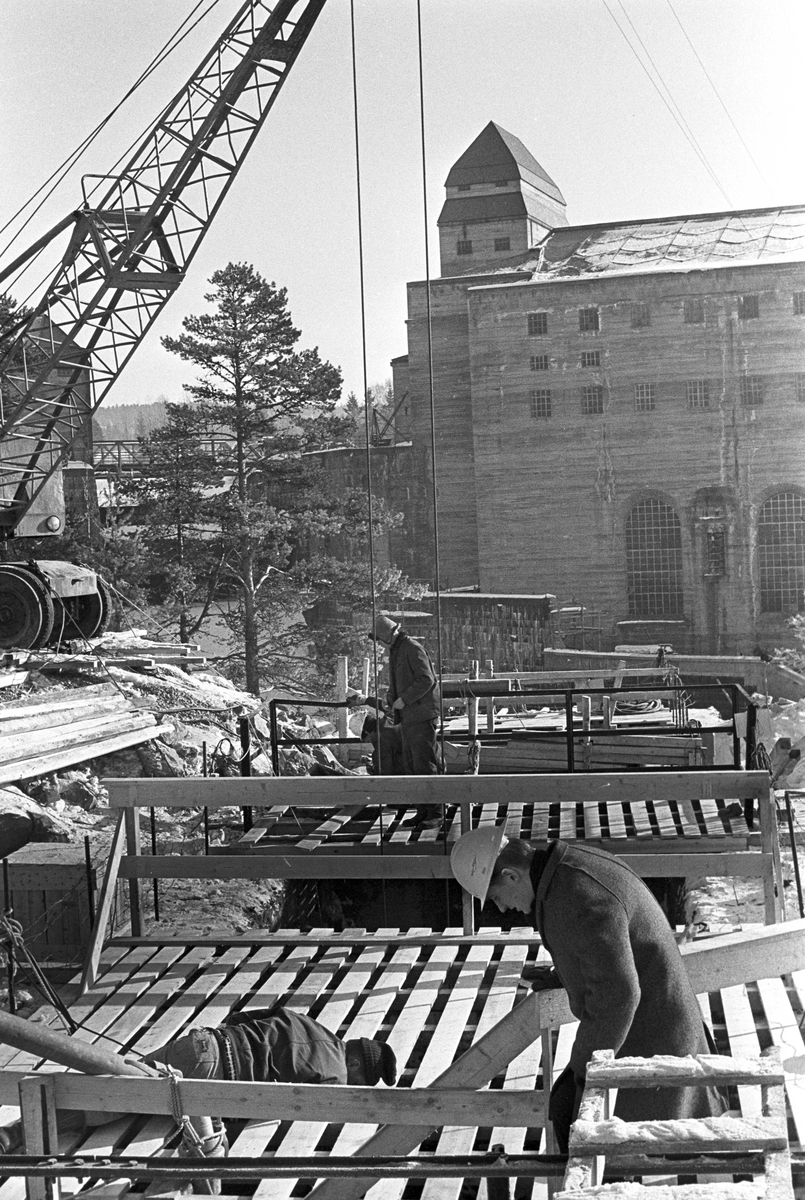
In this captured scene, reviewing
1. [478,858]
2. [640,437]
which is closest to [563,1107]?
[478,858]

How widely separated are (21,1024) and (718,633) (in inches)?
1745

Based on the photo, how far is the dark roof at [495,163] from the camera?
5359 cm

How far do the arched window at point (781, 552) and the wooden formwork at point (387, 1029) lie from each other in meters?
41.6

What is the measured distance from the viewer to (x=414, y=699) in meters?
7.78

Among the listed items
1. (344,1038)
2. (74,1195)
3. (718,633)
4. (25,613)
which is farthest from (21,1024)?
(718,633)

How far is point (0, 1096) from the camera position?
3.09 meters

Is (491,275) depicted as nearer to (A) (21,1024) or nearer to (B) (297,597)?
(B) (297,597)

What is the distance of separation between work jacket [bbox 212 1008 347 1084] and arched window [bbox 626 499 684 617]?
1680 inches

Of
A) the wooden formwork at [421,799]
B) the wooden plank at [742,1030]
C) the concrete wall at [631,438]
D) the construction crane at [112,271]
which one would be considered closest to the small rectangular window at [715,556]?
the concrete wall at [631,438]

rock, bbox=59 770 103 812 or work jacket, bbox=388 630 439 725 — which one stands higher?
work jacket, bbox=388 630 439 725

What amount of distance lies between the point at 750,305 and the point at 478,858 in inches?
1714

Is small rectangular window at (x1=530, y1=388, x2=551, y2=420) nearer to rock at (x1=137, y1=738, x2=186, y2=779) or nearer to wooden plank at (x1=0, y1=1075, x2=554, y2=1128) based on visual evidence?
rock at (x1=137, y1=738, x2=186, y2=779)

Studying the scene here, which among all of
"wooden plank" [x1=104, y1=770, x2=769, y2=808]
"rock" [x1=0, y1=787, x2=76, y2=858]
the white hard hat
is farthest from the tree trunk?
the white hard hat

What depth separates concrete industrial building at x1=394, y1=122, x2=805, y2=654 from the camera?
1751 inches
